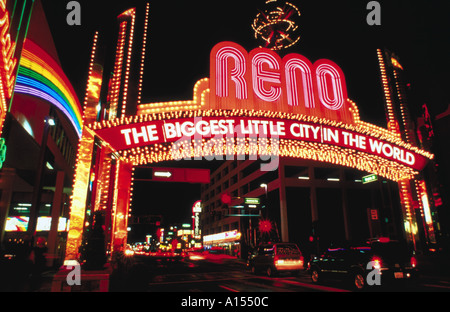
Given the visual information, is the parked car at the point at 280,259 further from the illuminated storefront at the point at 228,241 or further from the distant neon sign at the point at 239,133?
the illuminated storefront at the point at 228,241

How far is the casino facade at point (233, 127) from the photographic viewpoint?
1047cm

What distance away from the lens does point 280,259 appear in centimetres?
1490

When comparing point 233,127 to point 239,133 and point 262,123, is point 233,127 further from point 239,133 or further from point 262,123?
point 262,123

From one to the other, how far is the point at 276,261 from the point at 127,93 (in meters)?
10.8

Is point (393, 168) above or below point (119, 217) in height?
above

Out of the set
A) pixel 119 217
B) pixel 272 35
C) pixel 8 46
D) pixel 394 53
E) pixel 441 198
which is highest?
pixel 272 35

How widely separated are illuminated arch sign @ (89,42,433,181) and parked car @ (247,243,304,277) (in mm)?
5206

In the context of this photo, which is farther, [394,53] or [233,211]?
[233,211]

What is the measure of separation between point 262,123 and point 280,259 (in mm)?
7592

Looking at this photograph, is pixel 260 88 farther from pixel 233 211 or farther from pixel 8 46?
pixel 233 211

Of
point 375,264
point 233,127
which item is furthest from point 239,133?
point 375,264

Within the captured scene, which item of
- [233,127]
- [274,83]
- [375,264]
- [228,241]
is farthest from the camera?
[228,241]

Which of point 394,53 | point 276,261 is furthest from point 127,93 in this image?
point 394,53
